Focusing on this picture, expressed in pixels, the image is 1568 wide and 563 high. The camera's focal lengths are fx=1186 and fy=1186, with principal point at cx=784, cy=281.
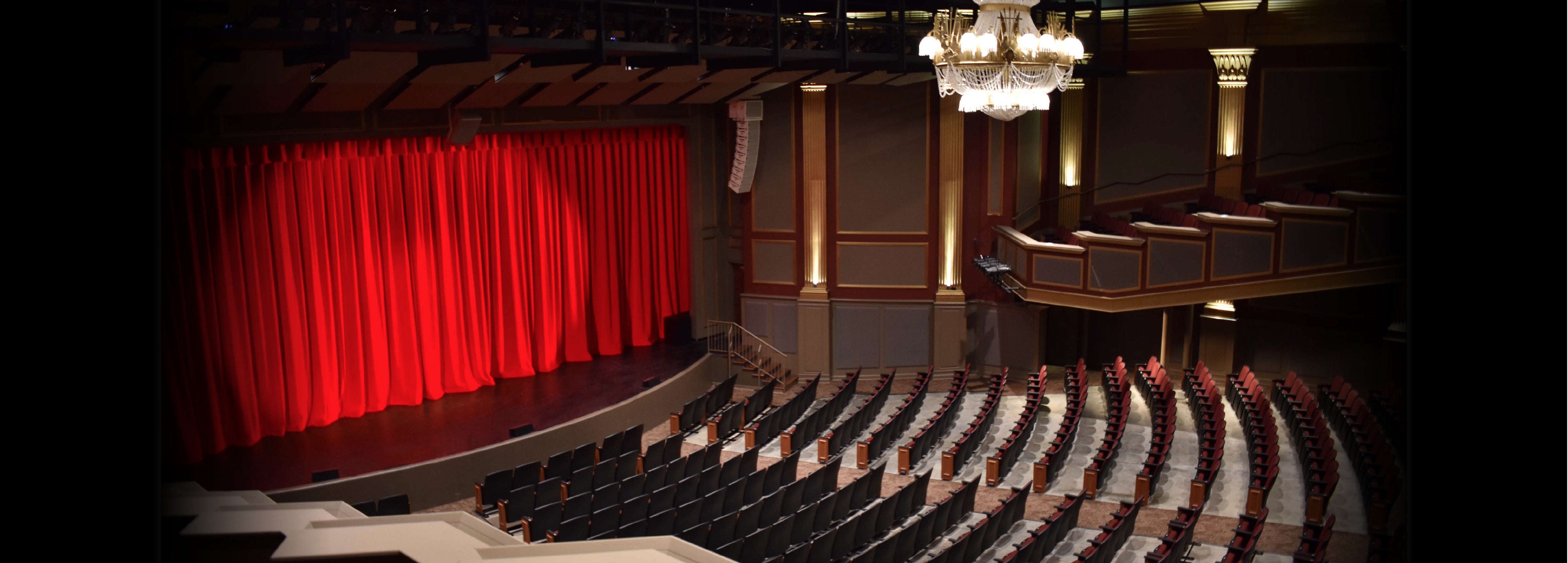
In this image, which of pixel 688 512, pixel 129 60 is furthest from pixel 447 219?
pixel 129 60

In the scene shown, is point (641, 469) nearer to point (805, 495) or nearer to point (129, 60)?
point (805, 495)

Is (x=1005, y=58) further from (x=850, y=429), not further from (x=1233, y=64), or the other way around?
(x=1233, y=64)

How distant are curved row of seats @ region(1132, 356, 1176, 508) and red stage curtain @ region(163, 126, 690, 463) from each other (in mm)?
5209

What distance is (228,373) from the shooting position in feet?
29.8

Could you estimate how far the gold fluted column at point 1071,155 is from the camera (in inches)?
497

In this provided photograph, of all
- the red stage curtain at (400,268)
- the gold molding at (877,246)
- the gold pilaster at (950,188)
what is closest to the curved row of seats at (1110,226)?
the gold pilaster at (950,188)

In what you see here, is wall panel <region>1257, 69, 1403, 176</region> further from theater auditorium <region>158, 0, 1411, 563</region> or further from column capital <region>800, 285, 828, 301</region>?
column capital <region>800, 285, 828, 301</region>

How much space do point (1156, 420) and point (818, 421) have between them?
290cm

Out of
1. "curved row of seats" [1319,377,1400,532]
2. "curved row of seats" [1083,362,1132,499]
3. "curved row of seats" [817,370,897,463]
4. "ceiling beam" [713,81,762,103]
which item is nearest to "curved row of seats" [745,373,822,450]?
"curved row of seats" [817,370,897,463]

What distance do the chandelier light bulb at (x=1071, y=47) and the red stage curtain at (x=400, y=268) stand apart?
18.7 ft

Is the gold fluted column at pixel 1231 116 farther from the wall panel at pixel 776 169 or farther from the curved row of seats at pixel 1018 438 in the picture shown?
the wall panel at pixel 776 169

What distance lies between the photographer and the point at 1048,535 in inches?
287

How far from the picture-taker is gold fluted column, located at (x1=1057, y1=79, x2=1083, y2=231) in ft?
41.4

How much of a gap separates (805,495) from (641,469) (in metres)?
1.59
